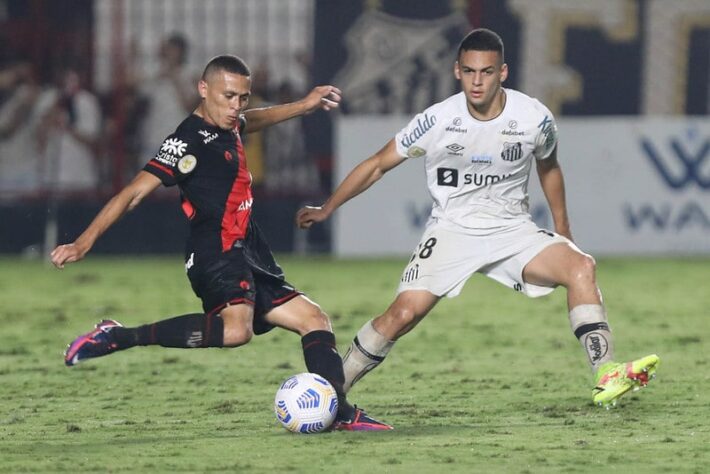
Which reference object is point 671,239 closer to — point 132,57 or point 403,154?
point 132,57

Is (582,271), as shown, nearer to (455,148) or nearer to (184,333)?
(455,148)

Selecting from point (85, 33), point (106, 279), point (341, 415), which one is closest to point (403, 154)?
point (341, 415)

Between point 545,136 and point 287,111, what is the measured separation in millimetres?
1330

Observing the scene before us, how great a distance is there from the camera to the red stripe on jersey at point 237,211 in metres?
7.73

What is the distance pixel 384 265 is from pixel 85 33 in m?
4.57

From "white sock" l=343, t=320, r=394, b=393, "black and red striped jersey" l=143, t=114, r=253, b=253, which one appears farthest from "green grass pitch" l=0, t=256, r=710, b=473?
"black and red striped jersey" l=143, t=114, r=253, b=253

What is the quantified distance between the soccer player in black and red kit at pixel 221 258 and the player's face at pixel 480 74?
1.04m

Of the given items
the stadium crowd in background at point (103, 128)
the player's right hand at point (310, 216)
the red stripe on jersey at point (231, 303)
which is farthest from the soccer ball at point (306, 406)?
the stadium crowd in background at point (103, 128)

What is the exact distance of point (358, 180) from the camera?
805 centimetres

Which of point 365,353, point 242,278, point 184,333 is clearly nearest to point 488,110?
point 365,353

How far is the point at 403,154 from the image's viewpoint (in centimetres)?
805

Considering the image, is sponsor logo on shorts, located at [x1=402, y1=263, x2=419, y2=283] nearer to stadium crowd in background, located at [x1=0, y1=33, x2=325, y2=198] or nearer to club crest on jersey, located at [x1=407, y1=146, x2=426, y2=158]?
club crest on jersey, located at [x1=407, y1=146, x2=426, y2=158]

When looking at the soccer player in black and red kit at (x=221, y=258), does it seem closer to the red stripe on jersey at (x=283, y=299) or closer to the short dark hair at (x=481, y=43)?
the red stripe on jersey at (x=283, y=299)

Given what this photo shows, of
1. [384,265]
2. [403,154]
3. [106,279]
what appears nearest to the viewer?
[403,154]
